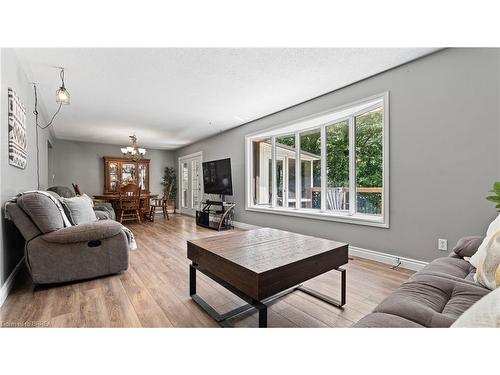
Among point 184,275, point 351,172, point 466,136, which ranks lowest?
point 184,275

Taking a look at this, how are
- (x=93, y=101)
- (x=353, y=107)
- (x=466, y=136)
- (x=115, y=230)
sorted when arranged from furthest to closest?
(x=93, y=101)
(x=353, y=107)
(x=115, y=230)
(x=466, y=136)

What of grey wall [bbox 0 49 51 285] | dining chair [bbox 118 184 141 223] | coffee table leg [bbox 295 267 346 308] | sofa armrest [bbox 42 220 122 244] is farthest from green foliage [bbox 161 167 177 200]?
coffee table leg [bbox 295 267 346 308]

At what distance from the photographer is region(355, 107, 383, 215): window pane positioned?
3033 millimetres

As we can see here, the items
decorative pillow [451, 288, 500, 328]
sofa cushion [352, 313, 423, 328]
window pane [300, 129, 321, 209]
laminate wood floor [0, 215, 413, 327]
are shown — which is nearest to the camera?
decorative pillow [451, 288, 500, 328]

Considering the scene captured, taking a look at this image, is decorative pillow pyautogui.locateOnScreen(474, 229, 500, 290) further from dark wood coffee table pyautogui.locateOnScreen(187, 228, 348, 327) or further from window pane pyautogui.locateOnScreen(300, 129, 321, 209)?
window pane pyautogui.locateOnScreen(300, 129, 321, 209)

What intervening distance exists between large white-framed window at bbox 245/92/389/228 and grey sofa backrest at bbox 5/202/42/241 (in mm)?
3249

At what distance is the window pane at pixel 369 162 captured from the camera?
3033 mm

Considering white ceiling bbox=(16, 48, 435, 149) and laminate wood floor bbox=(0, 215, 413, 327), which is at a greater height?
white ceiling bbox=(16, 48, 435, 149)

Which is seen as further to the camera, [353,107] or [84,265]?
[353,107]

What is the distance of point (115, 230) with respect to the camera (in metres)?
2.39

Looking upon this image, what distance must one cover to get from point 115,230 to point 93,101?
245cm

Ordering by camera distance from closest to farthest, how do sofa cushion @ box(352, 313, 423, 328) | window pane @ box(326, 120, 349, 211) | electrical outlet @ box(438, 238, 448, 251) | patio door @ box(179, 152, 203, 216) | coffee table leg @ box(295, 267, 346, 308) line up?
sofa cushion @ box(352, 313, 423, 328) < coffee table leg @ box(295, 267, 346, 308) < electrical outlet @ box(438, 238, 448, 251) < window pane @ box(326, 120, 349, 211) < patio door @ box(179, 152, 203, 216)

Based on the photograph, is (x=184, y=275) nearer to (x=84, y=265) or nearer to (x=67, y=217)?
(x=84, y=265)
